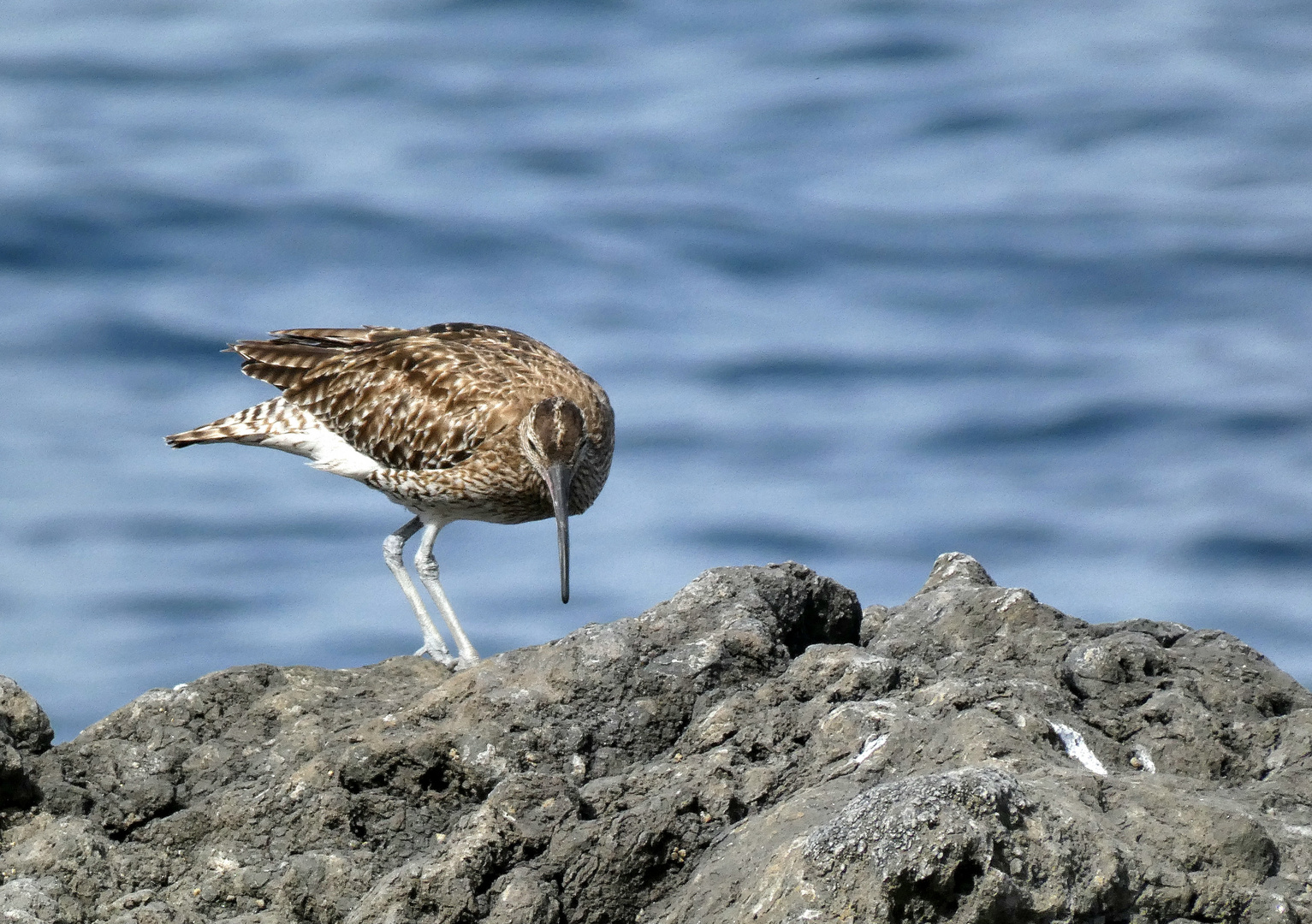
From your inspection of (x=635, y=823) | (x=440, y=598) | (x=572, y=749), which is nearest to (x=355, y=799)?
(x=572, y=749)

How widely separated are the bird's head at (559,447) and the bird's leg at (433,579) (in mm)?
616

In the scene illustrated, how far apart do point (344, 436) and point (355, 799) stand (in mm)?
4874

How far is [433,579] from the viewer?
379 inches

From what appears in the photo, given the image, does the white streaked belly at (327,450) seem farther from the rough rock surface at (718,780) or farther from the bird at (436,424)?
the rough rock surface at (718,780)

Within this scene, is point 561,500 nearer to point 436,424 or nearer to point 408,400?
point 436,424

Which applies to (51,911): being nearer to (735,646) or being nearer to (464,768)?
(464,768)

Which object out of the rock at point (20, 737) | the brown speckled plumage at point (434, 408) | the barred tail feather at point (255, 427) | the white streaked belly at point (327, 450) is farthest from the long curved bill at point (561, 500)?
the rock at point (20, 737)

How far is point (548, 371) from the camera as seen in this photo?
9.81m

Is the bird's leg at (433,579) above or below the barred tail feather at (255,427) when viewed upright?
below

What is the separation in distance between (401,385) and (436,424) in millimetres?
406

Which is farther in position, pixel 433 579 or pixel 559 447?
pixel 433 579

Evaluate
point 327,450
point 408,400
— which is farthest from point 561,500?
point 327,450

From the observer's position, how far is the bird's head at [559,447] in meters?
9.00

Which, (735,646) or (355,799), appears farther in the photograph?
(735,646)
